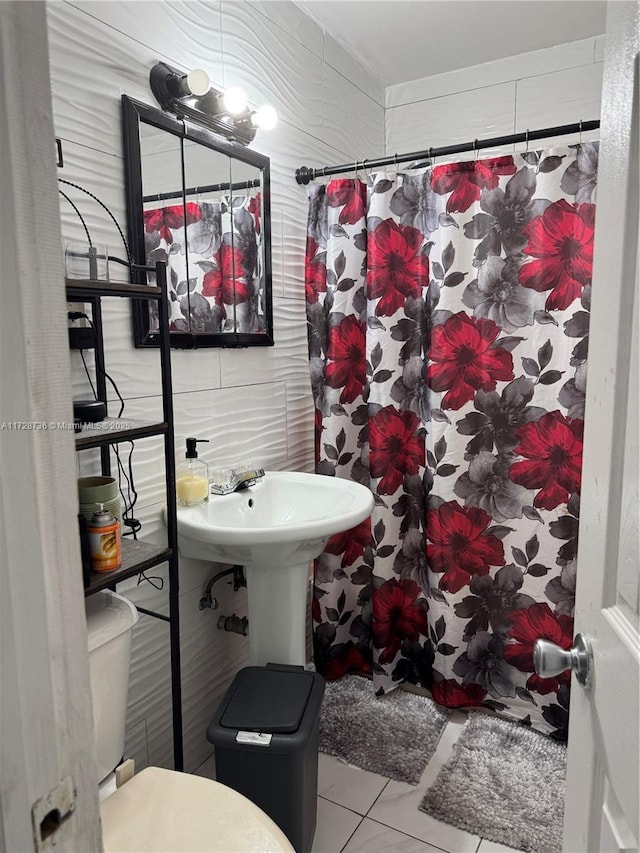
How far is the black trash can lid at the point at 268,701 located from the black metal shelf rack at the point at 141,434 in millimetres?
153

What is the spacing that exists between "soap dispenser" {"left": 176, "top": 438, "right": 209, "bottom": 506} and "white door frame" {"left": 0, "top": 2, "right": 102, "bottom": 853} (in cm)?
117

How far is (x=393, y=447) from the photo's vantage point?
2160 mm

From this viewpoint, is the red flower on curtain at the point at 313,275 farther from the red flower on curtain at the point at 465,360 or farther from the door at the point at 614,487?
the door at the point at 614,487

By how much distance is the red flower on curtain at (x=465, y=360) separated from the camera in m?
1.94

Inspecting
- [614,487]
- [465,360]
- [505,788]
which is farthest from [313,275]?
[505,788]

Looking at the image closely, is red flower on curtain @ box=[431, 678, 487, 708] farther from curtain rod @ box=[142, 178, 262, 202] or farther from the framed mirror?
curtain rod @ box=[142, 178, 262, 202]

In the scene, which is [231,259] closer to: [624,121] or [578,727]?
[624,121]

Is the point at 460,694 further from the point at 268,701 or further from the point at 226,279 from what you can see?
the point at 226,279

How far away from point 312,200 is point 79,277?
3.86 ft

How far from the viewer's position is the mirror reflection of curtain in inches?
64.8

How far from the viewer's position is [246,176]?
191 centimetres

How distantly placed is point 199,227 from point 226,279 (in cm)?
18

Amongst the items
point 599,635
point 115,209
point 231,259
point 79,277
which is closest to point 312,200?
point 231,259

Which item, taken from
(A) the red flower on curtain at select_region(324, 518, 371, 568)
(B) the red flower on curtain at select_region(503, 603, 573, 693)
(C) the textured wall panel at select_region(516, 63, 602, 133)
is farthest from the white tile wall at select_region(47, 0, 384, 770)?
(B) the red flower on curtain at select_region(503, 603, 573, 693)
